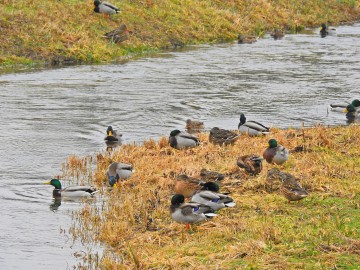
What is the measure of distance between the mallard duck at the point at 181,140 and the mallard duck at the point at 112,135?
171cm

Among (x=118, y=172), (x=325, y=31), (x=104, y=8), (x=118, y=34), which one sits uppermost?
(x=104, y=8)

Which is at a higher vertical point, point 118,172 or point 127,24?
point 127,24

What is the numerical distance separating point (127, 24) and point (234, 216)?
25.0 m

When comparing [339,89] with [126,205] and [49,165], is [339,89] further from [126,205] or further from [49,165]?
[126,205]

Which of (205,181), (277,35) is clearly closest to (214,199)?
(205,181)

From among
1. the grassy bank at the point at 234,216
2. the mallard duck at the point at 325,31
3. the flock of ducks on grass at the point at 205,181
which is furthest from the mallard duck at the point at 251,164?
the mallard duck at the point at 325,31

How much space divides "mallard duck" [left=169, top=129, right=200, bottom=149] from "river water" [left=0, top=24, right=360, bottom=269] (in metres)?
1.80

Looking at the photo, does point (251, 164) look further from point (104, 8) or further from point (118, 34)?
point (104, 8)

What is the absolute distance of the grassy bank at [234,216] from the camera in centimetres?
1079

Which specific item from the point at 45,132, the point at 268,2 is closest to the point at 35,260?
the point at 45,132

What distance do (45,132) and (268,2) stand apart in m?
29.0

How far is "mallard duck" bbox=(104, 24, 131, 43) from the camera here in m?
34.2

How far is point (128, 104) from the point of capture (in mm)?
24734

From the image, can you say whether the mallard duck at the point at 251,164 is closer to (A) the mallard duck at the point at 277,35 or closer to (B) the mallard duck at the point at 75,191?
(B) the mallard duck at the point at 75,191
